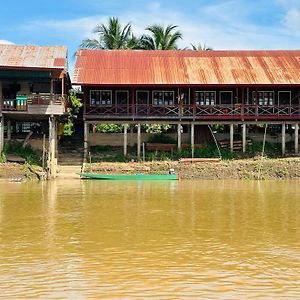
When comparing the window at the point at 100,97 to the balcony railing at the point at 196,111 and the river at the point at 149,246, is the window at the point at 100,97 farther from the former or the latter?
the river at the point at 149,246

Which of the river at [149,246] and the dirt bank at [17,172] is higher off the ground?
the dirt bank at [17,172]

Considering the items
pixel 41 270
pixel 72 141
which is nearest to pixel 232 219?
pixel 41 270

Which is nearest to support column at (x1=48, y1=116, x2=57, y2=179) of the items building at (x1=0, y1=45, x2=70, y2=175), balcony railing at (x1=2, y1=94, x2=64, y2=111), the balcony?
building at (x1=0, y1=45, x2=70, y2=175)

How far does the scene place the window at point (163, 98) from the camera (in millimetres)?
32094

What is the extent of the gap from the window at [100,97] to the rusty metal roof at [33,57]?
329 centimetres

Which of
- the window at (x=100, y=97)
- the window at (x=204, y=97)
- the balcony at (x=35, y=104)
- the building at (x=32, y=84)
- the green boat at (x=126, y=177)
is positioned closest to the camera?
the green boat at (x=126, y=177)

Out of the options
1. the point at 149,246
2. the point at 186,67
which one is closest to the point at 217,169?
the point at 186,67

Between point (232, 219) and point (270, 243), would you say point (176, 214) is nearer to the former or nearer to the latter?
point (232, 219)

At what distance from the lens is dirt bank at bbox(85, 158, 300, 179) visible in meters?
27.3

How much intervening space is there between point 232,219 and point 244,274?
19.0 feet

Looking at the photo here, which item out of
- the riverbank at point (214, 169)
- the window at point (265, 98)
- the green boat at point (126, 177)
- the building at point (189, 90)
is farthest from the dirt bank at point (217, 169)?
the window at point (265, 98)

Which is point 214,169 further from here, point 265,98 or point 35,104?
point 35,104

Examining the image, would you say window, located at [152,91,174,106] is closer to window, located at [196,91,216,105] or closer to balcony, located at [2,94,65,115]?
window, located at [196,91,216,105]

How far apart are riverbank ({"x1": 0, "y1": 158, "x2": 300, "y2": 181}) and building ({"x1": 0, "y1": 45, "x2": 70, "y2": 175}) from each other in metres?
3.11
